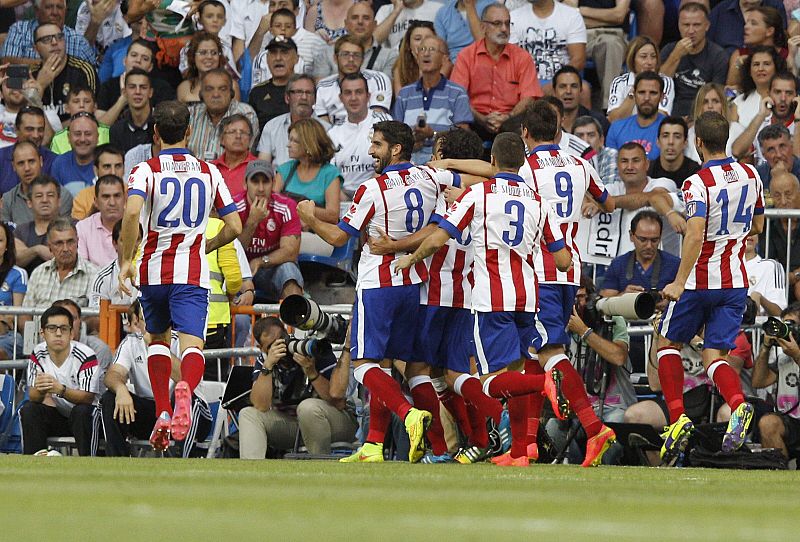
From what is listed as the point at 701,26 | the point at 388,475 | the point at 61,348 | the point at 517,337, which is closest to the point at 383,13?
the point at 701,26

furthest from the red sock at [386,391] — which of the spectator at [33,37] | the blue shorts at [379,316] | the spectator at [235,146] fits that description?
the spectator at [33,37]

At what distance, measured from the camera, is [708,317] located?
378 inches

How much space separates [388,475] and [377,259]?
2.19 metres

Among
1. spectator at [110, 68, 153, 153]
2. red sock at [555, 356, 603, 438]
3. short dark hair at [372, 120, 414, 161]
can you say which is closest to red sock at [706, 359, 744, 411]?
red sock at [555, 356, 603, 438]

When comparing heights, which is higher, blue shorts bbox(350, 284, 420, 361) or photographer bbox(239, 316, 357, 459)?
blue shorts bbox(350, 284, 420, 361)

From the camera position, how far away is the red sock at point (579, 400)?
8.80m

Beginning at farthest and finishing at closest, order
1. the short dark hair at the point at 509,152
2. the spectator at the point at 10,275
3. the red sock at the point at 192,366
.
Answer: the spectator at the point at 10,275 → the red sock at the point at 192,366 → the short dark hair at the point at 509,152

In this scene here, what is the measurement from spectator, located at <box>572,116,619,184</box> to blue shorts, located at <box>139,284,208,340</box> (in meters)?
4.61

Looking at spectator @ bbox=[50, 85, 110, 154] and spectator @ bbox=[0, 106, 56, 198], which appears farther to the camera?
spectator @ bbox=[50, 85, 110, 154]

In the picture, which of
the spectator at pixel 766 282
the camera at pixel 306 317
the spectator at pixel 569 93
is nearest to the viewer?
the camera at pixel 306 317

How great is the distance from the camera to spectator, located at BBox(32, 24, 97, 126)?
52.1 ft

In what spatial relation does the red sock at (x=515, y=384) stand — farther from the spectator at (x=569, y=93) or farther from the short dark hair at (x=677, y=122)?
the spectator at (x=569, y=93)

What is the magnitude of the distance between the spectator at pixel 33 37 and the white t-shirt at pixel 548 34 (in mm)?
4956

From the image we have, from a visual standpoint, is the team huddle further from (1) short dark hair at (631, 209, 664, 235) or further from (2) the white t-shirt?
(2) the white t-shirt
